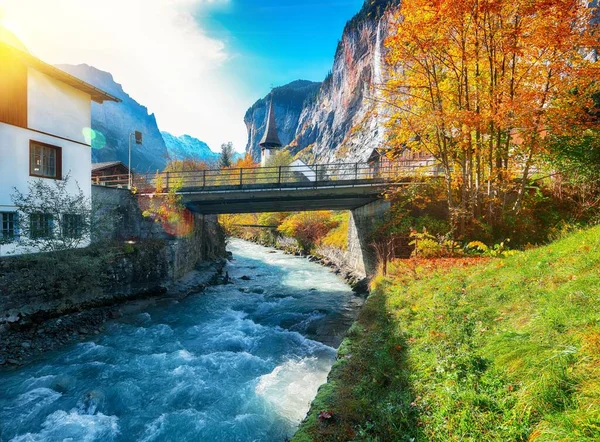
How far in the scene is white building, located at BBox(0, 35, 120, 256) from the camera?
1435cm

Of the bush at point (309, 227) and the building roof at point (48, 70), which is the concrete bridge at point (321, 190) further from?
the bush at point (309, 227)

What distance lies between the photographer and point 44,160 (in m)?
16.3

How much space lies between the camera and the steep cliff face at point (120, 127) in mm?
129625

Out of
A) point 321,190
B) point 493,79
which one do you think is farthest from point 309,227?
point 493,79

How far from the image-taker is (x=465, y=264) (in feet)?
36.3

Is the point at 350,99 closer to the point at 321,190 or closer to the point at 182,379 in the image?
the point at 321,190

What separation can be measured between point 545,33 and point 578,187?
335 inches

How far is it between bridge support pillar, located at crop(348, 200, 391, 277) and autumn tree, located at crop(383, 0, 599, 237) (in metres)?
5.56

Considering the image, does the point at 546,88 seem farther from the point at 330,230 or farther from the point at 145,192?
the point at 330,230

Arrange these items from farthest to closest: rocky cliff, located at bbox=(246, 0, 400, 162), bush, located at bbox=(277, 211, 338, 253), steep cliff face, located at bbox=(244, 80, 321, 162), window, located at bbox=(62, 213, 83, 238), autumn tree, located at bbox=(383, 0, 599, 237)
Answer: steep cliff face, located at bbox=(244, 80, 321, 162)
rocky cliff, located at bbox=(246, 0, 400, 162)
bush, located at bbox=(277, 211, 338, 253)
window, located at bbox=(62, 213, 83, 238)
autumn tree, located at bbox=(383, 0, 599, 237)

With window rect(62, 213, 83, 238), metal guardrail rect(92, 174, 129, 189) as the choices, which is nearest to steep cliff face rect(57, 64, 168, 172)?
metal guardrail rect(92, 174, 129, 189)

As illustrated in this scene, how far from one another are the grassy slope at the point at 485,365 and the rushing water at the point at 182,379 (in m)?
3.15

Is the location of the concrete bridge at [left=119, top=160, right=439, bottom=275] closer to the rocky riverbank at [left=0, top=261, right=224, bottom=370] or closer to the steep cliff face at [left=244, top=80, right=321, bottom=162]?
the rocky riverbank at [left=0, top=261, right=224, bottom=370]

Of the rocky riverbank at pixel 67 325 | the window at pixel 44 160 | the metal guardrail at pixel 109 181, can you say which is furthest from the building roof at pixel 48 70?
the rocky riverbank at pixel 67 325
